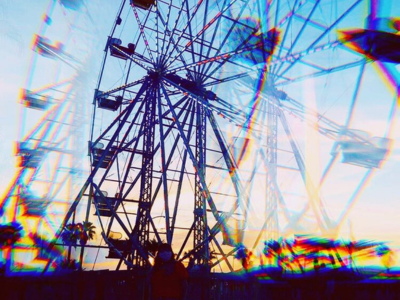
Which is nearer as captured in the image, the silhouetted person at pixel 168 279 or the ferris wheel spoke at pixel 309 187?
the silhouetted person at pixel 168 279

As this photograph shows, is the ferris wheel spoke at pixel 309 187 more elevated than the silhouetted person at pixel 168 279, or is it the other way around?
the ferris wheel spoke at pixel 309 187

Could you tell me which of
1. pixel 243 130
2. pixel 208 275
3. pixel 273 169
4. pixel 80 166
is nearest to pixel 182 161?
pixel 243 130

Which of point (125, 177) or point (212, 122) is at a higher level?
point (212, 122)

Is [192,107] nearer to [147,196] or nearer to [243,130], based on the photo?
[243,130]

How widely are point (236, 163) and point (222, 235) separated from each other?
3.52 metres

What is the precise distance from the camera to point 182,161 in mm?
21172

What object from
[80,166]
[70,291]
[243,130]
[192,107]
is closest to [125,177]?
[192,107]

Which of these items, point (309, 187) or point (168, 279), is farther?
point (309, 187)

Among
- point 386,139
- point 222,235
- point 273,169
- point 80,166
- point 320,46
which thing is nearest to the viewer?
point 320,46

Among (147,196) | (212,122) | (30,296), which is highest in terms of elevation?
(212,122)

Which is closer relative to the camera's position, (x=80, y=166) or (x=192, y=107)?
(x=192, y=107)

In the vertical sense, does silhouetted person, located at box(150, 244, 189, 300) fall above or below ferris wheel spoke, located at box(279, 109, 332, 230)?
below

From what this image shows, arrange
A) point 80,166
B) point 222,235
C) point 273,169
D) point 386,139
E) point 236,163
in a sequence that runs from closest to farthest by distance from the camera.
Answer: point 386,139 < point 273,169 < point 222,235 < point 236,163 < point 80,166

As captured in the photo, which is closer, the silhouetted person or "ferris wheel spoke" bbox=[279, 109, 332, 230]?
the silhouetted person
